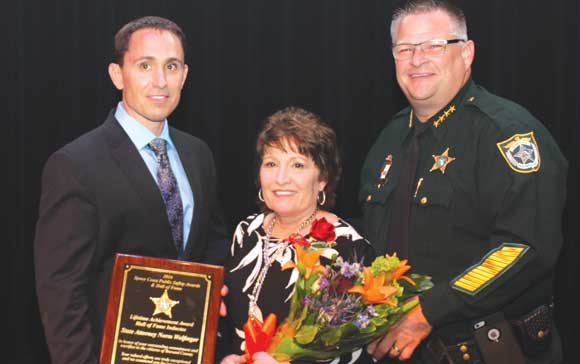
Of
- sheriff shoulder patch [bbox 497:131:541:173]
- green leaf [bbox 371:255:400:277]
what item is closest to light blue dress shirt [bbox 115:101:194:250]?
green leaf [bbox 371:255:400:277]

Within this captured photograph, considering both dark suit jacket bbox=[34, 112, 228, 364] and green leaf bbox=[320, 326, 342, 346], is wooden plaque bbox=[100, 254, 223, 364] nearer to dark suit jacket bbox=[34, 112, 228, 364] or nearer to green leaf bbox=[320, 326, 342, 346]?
dark suit jacket bbox=[34, 112, 228, 364]

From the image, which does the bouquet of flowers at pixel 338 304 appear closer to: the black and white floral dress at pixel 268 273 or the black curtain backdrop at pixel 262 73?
the black and white floral dress at pixel 268 273

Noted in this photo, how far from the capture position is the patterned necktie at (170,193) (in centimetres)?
301

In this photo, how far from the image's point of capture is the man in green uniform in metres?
2.77

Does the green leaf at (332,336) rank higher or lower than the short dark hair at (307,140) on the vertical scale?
lower

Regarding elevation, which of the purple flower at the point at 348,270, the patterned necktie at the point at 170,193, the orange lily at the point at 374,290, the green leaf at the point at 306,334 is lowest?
the green leaf at the point at 306,334

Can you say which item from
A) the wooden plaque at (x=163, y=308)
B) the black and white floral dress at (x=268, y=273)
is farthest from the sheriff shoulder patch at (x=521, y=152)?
the wooden plaque at (x=163, y=308)

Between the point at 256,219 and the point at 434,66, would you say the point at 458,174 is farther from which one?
the point at 256,219

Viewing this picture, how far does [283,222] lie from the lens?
2992 millimetres

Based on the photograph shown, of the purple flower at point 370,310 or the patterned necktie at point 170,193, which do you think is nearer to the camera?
the purple flower at point 370,310

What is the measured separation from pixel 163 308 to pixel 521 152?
136 cm

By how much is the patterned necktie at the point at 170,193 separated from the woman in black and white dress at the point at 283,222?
219 millimetres

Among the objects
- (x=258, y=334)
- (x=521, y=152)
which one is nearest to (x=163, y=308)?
(x=258, y=334)

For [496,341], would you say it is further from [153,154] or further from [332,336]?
[153,154]
